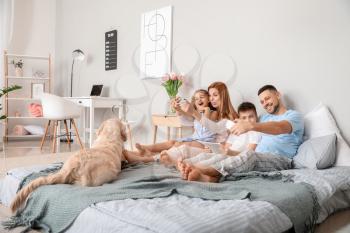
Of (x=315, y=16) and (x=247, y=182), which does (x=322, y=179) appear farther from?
(x=315, y=16)

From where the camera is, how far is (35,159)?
3533 mm

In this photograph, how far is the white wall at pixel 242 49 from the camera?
2436mm

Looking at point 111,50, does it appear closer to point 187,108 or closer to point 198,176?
point 187,108

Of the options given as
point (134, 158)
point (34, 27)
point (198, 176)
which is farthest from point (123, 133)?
point (34, 27)

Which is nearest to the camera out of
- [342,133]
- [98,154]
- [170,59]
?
[98,154]

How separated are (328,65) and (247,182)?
4.07 ft

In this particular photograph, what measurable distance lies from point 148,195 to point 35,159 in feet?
8.13

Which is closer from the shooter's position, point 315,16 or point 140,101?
point 315,16

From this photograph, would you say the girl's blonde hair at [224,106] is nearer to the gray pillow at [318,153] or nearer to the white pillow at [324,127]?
the white pillow at [324,127]

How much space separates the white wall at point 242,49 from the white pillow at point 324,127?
86 mm

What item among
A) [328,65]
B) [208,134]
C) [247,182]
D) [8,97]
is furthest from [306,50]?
[8,97]

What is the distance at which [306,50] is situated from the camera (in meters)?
2.57

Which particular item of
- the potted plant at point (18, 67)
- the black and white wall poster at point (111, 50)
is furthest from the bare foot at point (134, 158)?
the potted plant at point (18, 67)

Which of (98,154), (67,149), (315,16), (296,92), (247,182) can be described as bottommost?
(67,149)
